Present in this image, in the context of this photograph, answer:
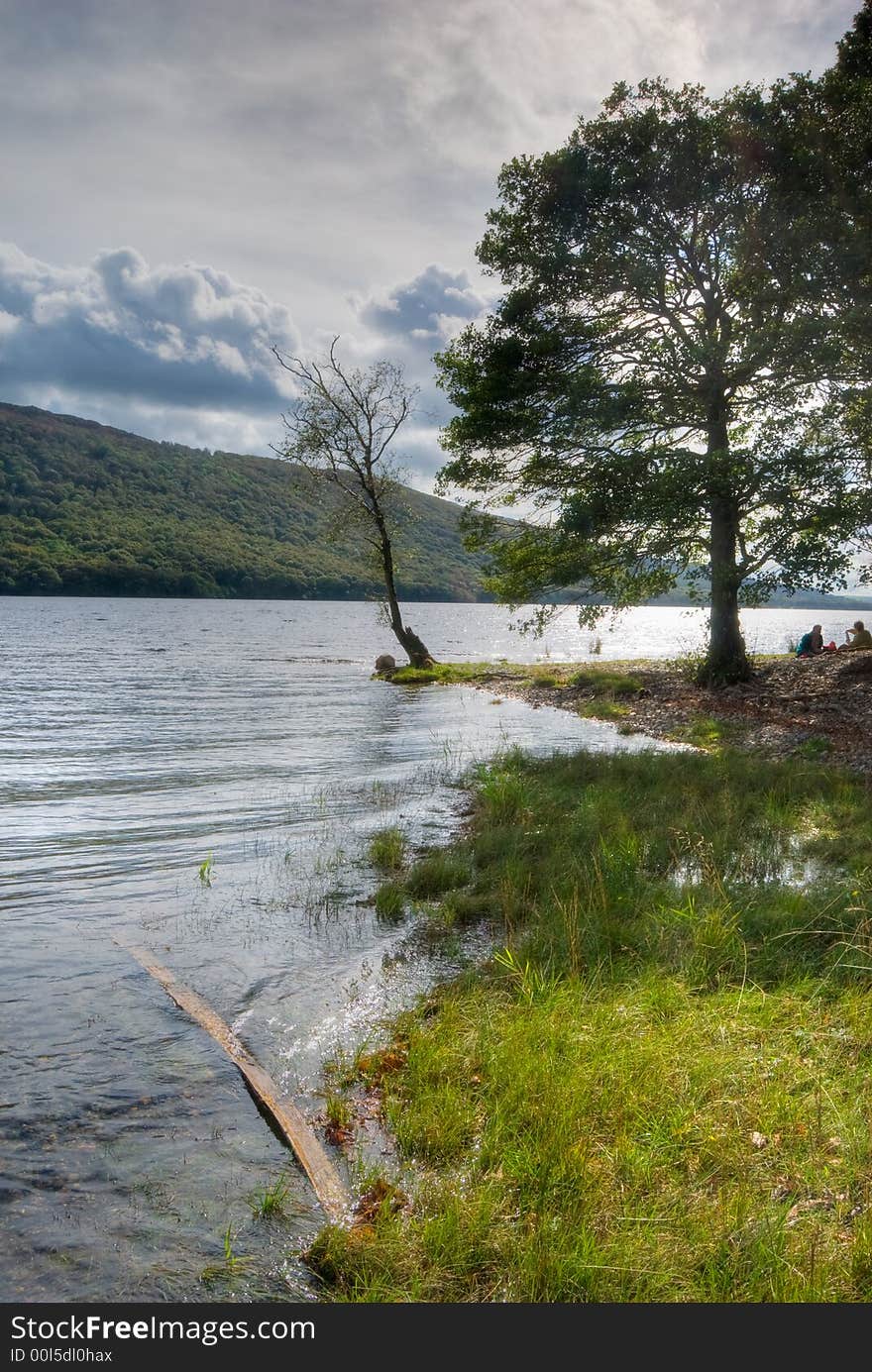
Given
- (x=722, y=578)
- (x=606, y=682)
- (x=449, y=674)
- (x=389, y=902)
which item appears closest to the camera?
(x=389, y=902)

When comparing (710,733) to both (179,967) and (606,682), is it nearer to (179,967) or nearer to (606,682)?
(606,682)

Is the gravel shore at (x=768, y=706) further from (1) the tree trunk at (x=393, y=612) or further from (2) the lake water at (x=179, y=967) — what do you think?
(1) the tree trunk at (x=393, y=612)

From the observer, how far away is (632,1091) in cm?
451

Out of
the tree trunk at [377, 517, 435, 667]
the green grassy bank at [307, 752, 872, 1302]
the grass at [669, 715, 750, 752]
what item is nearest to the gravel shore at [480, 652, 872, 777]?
the grass at [669, 715, 750, 752]

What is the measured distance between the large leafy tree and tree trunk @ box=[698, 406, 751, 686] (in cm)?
6

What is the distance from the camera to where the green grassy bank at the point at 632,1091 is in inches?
134

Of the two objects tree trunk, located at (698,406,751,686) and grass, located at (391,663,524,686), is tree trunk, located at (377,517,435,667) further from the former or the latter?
tree trunk, located at (698,406,751,686)

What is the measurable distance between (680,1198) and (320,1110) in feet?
6.86

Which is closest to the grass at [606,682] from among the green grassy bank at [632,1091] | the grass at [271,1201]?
the green grassy bank at [632,1091]

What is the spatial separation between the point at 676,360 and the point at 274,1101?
880 inches

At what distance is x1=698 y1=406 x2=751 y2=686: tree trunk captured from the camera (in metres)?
21.7

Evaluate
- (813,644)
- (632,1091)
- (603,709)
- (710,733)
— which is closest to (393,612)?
(603,709)

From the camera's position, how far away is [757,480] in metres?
21.4

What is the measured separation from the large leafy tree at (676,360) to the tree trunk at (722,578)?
6cm
